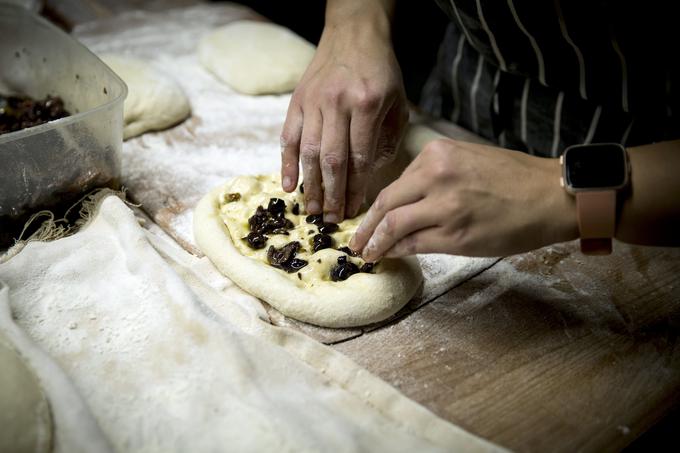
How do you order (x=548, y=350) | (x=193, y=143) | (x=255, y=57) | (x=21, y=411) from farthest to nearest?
(x=255, y=57) < (x=193, y=143) < (x=548, y=350) < (x=21, y=411)

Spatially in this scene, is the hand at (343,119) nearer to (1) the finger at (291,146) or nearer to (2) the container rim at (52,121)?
(1) the finger at (291,146)

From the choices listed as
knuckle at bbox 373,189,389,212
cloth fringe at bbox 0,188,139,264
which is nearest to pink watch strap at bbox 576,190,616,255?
knuckle at bbox 373,189,389,212

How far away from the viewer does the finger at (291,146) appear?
5.29 ft

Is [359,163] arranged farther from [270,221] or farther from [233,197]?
[233,197]

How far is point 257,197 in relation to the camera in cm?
177

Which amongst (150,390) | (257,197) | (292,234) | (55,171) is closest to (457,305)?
(292,234)

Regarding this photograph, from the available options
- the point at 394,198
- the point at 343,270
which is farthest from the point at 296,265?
the point at 394,198

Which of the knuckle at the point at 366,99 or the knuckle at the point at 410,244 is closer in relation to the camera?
the knuckle at the point at 410,244

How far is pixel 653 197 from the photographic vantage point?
1.17m

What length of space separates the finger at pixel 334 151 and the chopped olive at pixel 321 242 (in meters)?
0.12

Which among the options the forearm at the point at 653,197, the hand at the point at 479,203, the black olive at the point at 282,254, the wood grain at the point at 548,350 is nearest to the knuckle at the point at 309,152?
the black olive at the point at 282,254

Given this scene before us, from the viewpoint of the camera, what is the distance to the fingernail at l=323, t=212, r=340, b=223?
5.42 ft

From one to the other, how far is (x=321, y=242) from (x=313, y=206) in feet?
0.44

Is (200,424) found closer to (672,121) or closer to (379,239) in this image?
(379,239)
